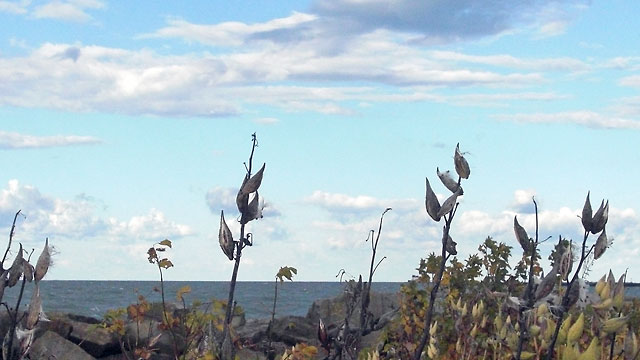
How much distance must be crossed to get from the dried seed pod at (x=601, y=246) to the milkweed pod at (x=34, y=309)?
1.54m

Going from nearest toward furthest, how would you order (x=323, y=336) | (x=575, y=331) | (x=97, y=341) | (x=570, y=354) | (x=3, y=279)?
(x=570, y=354) < (x=575, y=331) < (x=3, y=279) < (x=323, y=336) < (x=97, y=341)

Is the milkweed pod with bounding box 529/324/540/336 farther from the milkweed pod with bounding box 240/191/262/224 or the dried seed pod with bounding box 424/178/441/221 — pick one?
the milkweed pod with bounding box 240/191/262/224

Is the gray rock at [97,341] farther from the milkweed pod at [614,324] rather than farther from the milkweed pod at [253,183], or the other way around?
the milkweed pod at [614,324]

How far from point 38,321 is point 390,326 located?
6.88 metres

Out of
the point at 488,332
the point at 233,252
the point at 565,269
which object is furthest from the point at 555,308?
the point at 488,332

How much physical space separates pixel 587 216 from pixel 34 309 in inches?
61.5

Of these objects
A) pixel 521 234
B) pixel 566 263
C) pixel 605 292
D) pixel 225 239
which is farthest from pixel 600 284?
pixel 225 239

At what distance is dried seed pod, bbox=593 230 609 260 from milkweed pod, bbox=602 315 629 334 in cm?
17

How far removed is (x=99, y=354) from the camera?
16641mm

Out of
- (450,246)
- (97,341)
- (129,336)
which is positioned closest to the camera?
(450,246)

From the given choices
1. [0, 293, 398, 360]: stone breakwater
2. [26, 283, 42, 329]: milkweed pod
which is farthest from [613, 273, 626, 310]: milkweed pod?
[0, 293, 398, 360]: stone breakwater

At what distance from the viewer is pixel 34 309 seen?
112 inches

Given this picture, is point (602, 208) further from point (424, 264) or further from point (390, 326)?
point (424, 264)

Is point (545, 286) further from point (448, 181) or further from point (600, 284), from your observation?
point (448, 181)
